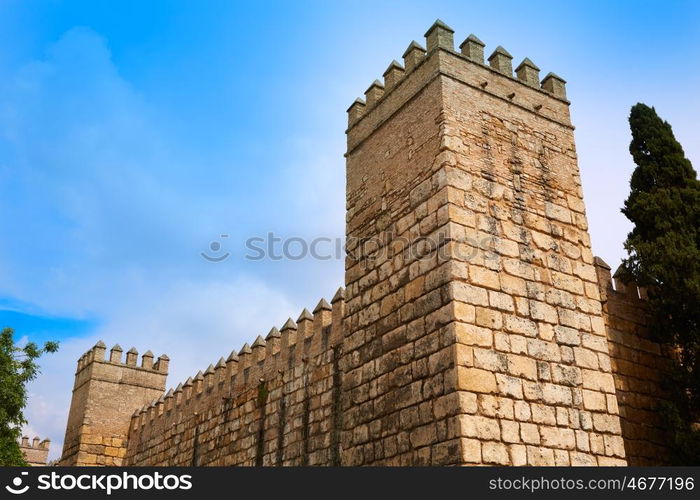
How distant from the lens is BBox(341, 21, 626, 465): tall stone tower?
242 inches

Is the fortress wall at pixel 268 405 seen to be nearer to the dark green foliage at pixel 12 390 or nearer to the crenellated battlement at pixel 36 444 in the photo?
the dark green foliage at pixel 12 390

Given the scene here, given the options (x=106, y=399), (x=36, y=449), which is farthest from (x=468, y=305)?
(x=36, y=449)

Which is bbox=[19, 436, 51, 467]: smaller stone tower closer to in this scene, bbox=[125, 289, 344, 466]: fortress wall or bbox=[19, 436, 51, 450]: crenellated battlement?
bbox=[19, 436, 51, 450]: crenellated battlement

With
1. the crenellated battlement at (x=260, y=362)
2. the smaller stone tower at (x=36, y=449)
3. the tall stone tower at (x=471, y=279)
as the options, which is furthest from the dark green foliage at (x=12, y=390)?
the smaller stone tower at (x=36, y=449)

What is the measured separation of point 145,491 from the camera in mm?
4949

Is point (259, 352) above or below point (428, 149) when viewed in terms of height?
below

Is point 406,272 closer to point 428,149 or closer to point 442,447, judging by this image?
point 428,149

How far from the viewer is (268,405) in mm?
10266

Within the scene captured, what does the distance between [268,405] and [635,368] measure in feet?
16.8

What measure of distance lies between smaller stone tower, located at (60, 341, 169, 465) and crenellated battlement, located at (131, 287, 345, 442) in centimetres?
158

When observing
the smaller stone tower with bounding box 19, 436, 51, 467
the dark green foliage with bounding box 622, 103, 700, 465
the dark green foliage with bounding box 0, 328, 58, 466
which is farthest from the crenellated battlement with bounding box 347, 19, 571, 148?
the smaller stone tower with bounding box 19, 436, 51, 467

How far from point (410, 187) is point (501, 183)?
957 millimetres

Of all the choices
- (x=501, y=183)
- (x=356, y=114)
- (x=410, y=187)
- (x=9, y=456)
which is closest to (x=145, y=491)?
(x=410, y=187)

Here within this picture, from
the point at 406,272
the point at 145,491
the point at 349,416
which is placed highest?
the point at 406,272
